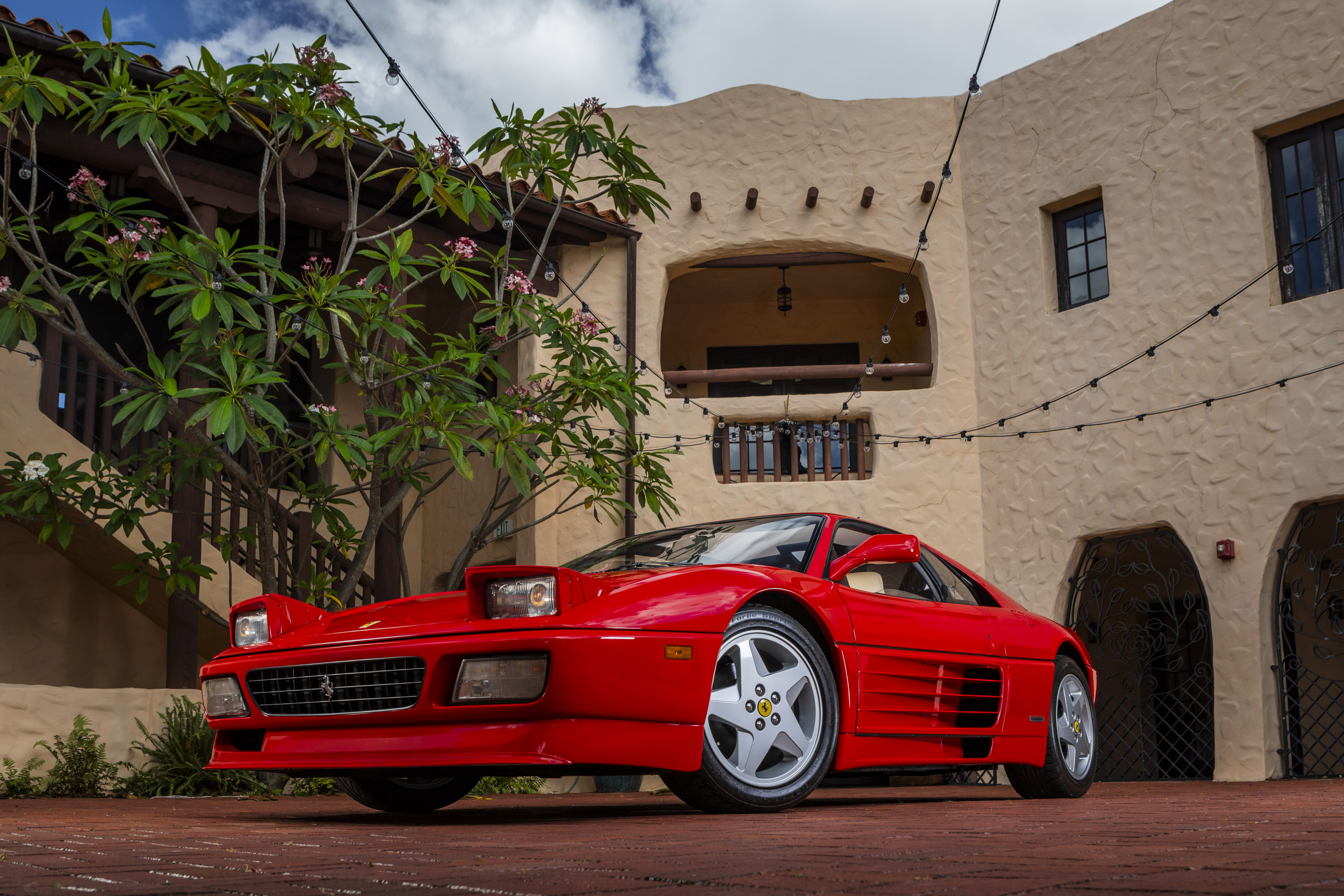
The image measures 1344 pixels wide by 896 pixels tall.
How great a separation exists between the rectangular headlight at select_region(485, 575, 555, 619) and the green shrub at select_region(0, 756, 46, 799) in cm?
467

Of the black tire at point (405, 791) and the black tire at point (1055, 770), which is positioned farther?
the black tire at point (1055, 770)

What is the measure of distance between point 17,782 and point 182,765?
88cm

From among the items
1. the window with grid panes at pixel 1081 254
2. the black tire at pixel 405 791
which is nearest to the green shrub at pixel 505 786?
the black tire at pixel 405 791

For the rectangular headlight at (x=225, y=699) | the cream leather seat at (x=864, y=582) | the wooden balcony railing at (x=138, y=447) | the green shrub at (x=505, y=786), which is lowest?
the green shrub at (x=505, y=786)

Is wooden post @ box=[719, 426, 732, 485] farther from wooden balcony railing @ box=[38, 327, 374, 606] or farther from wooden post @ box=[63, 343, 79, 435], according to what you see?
wooden post @ box=[63, 343, 79, 435]

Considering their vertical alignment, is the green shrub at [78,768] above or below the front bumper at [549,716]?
below

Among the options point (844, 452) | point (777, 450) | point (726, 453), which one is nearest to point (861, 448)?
point (844, 452)

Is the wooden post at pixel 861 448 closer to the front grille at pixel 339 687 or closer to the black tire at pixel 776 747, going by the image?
the black tire at pixel 776 747

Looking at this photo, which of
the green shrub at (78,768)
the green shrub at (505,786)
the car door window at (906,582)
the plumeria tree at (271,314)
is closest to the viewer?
the car door window at (906,582)

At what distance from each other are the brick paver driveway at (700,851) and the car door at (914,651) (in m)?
0.34

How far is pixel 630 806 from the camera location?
200 inches

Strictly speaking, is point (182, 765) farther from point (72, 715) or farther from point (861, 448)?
point (861, 448)

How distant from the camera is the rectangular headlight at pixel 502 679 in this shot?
3473 millimetres

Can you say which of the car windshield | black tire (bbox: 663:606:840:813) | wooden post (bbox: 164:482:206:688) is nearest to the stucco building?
wooden post (bbox: 164:482:206:688)
